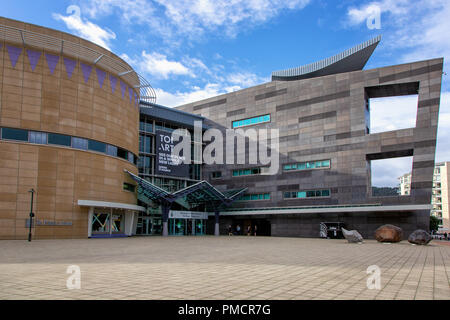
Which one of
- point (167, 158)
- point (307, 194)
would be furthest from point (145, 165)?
point (307, 194)

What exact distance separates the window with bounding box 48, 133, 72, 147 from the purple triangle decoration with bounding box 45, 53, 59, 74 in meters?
6.34

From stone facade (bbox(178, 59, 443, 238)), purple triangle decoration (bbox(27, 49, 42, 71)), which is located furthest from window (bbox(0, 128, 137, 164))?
stone facade (bbox(178, 59, 443, 238))

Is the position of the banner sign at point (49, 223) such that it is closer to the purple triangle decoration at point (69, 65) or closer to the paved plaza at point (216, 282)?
the purple triangle decoration at point (69, 65)

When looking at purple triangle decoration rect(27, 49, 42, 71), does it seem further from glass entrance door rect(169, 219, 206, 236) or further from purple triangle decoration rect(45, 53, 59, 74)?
glass entrance door rect(169, 219, 206, 236)

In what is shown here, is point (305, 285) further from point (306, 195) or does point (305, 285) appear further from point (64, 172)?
point (306, 195)

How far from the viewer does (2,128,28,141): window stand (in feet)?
115

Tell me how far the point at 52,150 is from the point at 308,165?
31.8 meters

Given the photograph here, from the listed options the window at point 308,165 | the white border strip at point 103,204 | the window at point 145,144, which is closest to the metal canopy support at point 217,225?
the window at point 308,165

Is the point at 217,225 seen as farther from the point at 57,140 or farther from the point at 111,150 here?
the point at 57,140

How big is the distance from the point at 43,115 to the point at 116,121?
27.6ft

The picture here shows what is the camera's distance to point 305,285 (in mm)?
9859

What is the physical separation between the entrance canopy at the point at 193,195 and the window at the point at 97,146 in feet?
15.1

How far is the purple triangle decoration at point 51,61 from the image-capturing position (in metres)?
37.4
